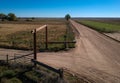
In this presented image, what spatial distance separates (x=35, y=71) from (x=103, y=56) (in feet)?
25.9

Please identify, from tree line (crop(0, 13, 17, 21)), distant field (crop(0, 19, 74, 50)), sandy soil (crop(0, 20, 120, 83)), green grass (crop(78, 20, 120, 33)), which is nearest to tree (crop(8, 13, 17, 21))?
tree line (crop(0, 13, 17, 21))

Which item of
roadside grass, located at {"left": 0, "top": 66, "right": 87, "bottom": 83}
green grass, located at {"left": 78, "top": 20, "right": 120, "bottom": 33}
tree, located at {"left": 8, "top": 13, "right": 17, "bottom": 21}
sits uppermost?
tree, located at {"left": 8, "top": 13, "right": 17, "bottom": 21}

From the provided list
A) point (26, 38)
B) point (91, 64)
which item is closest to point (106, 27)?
point (26, 38)

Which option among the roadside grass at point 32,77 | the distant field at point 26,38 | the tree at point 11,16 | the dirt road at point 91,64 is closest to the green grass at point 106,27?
the distant field at point 26,38

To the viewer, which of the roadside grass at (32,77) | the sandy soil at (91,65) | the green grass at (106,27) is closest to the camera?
the roadside grass at (32,77)

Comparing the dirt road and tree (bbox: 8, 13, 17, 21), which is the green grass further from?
tree (bbox: 8, 13, 17, 21)

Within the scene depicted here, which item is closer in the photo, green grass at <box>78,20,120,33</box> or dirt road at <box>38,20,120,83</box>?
dirt road at <box>38,20,120,83</box>

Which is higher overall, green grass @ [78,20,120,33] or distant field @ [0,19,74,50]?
green grass @ [78,20,120,33]

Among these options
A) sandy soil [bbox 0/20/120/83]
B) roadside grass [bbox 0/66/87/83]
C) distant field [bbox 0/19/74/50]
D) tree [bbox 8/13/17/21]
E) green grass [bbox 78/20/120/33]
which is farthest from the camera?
tree [bbox 8/13/17/21]

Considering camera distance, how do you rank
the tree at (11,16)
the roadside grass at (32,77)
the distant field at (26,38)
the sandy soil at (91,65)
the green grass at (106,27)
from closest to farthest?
the roadside grass at (32,77) < the sandy soil at (91,65) < the distant field at (26,38) < the green grass at (106,27) < the tree at (11,16)

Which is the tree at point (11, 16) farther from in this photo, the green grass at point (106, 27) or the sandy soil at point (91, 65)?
the sandy soil at point (91, 65)

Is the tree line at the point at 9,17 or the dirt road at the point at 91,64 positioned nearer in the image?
the dirt road at the point at 91,64

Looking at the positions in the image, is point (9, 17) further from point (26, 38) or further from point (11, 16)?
point (26, 38)

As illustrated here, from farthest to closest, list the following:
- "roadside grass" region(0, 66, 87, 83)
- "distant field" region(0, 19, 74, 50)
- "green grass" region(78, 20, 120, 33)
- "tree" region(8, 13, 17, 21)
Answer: "tree" region(8, 13, 17, 21) → "green grass" region(78, 20, 120, 33) → "distant field" region(0, 19, 74, 50) → "roadside grass" region(0, 66, 87, 83)
